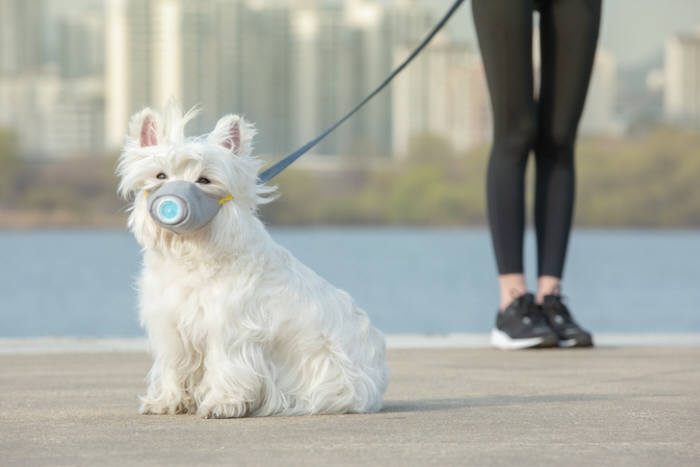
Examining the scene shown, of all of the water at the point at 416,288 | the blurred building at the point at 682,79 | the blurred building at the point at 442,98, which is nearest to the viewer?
the water at the point at 416,288

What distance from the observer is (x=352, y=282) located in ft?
138

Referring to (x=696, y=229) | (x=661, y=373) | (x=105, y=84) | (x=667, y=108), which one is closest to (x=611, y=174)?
(x=696, y=229)

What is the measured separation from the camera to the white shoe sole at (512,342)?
18.3 feet

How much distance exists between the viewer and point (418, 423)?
3400mm

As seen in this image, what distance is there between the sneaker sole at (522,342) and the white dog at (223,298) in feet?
6.73

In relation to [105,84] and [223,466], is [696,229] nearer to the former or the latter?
[105,84]

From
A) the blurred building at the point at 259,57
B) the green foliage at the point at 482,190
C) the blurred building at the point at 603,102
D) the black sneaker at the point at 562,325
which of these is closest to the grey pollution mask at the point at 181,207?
the black sneaker at the point at 562,325

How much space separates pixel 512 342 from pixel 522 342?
45 mm

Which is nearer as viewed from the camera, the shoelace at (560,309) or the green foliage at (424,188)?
the shoelace at (560,309)

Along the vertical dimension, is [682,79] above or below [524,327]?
above

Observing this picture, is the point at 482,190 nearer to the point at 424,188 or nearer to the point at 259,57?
the point at 424,188

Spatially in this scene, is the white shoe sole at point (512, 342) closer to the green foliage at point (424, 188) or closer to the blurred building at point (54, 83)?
the green foliage at point (424, 188)

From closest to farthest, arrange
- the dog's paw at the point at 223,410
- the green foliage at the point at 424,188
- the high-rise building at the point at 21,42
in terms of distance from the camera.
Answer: the dog's paw at the point at 223,410 < the green foliage at the point at 424,188 < the high-rise building at the point at 21,42

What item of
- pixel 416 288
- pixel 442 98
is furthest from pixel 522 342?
pixel 442 98
